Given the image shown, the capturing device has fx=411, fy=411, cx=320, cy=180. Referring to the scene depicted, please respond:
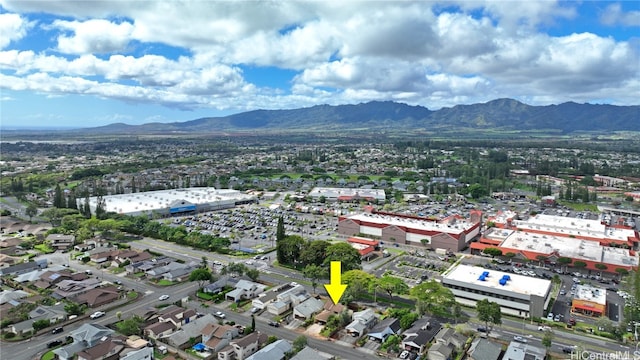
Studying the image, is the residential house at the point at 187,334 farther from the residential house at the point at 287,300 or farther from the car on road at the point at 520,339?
the car on road at the point at 520,339

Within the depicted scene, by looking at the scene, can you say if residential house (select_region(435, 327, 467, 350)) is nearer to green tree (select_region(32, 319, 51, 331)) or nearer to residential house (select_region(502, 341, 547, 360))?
residential house (select_region(502, 341, 547, 360))

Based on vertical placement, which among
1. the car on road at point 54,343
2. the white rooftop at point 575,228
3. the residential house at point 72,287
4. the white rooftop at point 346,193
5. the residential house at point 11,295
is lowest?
the white rooftop at point 575,228

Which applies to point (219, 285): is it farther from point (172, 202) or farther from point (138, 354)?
point (172, 202)

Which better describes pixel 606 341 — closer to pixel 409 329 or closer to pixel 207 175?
pixel 409 329

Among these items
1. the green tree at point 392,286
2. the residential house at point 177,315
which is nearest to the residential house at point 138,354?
the residential house at point 177,315

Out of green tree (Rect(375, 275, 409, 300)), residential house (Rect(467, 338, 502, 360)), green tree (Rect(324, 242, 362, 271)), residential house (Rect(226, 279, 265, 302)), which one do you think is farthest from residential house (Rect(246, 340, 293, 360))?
green tree (Rect(324, 242, 362, 271))

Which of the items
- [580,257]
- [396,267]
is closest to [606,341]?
[580,257]
